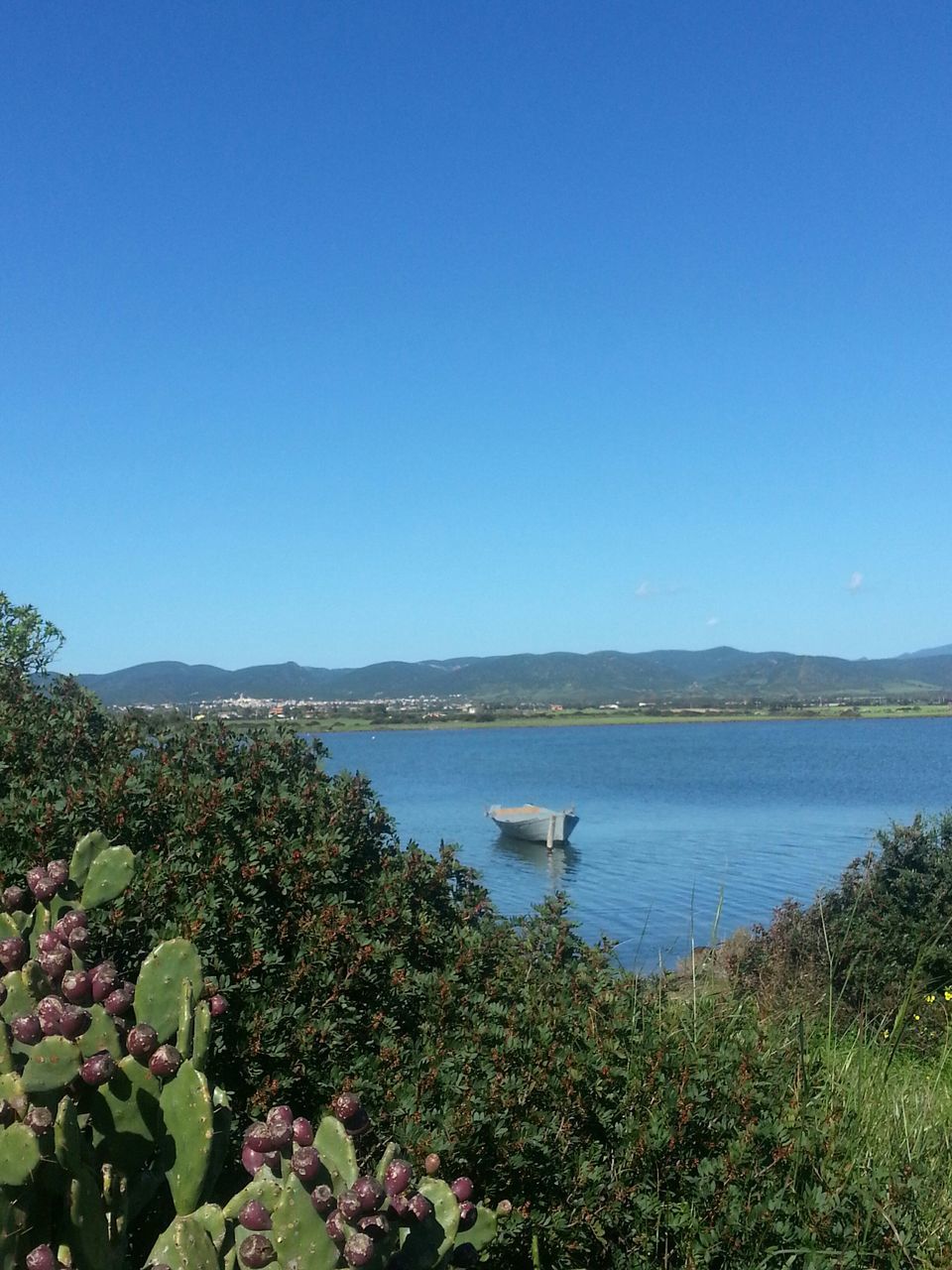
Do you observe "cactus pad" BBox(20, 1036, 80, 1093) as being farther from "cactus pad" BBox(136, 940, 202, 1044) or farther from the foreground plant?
"cactus pad" BBox(136, 940, 202, 1044)

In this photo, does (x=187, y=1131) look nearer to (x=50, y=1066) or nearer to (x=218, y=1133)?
(x=218, y=1133)

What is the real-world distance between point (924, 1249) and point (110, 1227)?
2.76 m

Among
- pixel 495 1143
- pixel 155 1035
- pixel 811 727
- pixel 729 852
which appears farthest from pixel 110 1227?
pixel 811 727

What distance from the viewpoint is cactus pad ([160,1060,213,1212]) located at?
275 cm

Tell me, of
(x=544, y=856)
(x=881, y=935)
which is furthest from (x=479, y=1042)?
(x=544, y=856)

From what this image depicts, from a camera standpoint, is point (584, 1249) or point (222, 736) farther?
point (222, 736)

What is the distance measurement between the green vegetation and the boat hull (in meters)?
34.5

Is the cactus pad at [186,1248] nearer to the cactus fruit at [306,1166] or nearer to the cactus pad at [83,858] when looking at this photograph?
the cactus fruit at [306,1166]

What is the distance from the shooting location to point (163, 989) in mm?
3014

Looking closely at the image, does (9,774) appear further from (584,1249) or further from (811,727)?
(811,727)

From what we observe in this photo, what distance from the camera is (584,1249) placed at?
3818 mm

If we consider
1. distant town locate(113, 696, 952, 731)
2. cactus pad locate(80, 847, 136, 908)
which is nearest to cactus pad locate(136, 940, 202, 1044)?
cactus pad locate(80, 847, 136, 908)

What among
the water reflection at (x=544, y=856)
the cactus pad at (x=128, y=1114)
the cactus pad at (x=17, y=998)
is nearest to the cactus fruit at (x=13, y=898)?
the cactus pad at (x=17, y=998)

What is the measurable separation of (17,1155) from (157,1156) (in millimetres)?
512
